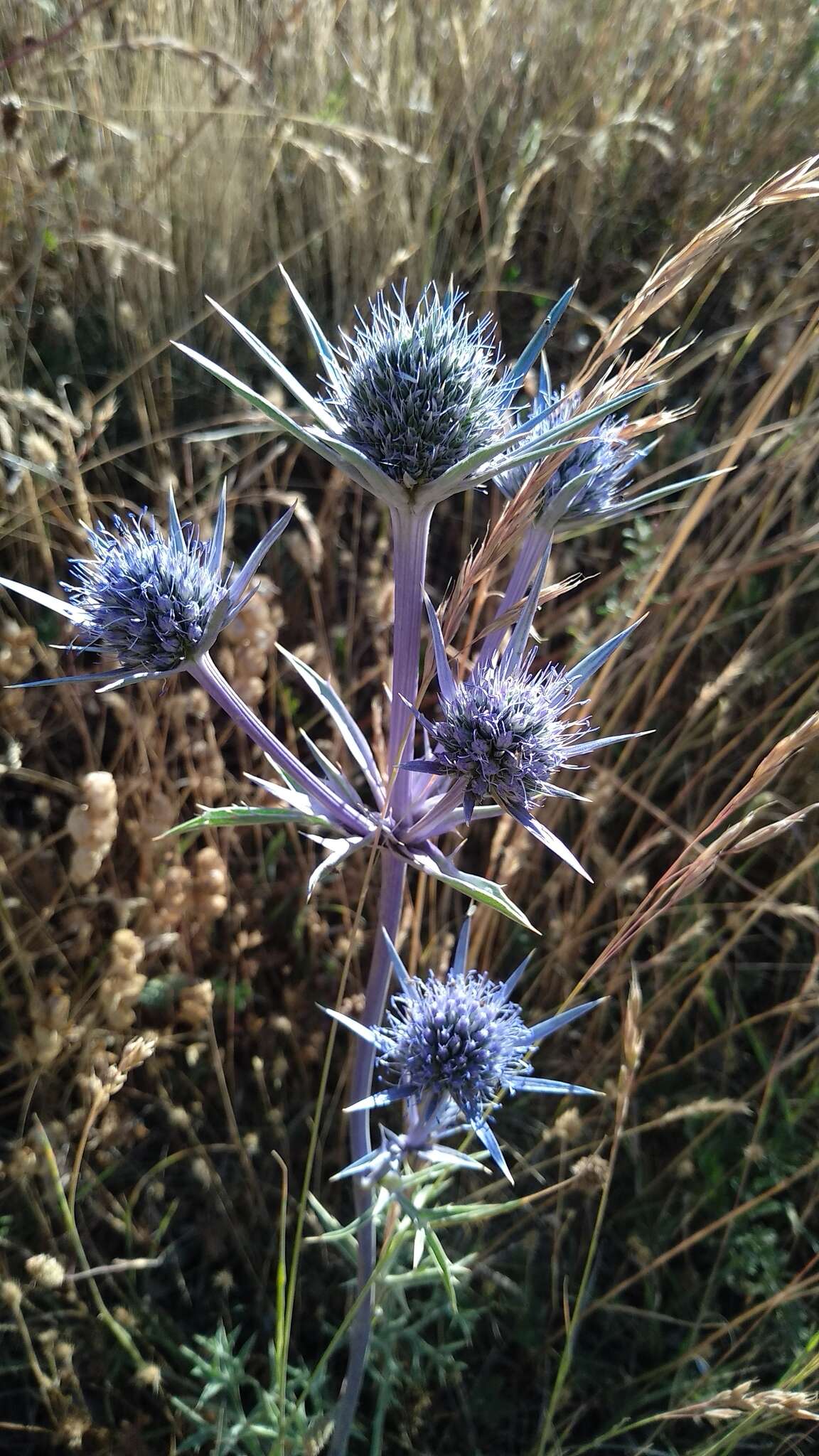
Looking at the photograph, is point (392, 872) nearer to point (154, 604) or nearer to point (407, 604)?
point (407, 604)

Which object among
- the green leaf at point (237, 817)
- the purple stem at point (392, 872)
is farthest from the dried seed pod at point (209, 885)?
the green leaf at point (237, 817)

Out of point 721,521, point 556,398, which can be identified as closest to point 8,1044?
point 556,398

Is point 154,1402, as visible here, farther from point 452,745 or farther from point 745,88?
point 745,88

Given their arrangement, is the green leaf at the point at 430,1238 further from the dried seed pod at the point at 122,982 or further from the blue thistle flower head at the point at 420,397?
the blue thistle flower head at the point at 420,397

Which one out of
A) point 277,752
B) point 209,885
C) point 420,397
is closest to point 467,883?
point 277,752

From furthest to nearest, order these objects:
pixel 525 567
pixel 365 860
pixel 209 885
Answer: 1. pixel 365 860
2. pixel 209 885
3. pixel 525 567

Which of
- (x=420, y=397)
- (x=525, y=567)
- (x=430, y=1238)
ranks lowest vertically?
(x=430, y=1238)
